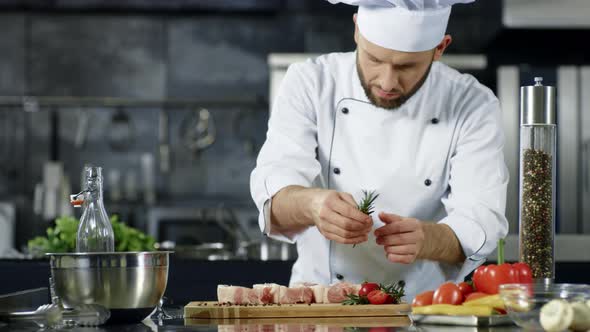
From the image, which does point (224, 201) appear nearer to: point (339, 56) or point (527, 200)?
point (339, 56)

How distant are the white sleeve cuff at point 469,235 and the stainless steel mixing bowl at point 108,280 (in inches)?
33.4

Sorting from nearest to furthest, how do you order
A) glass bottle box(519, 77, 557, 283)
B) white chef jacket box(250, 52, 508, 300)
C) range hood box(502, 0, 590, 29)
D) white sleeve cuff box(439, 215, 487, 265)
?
glass bottle box(519, 77, 557, 283) → white sleeve cuff box(439, 215, 487, 265) → white chef jacket box(250, 52, 508, 300) → range hood box(502, 0, 590, 29)

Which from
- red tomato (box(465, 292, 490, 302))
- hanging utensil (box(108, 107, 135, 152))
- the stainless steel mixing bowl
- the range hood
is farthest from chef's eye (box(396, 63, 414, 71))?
hanging utensil (box(108, 107, 135, 152))

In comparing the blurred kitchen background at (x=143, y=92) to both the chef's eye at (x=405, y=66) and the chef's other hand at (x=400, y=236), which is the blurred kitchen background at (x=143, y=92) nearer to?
the chef's eye at (x=405, y=66)

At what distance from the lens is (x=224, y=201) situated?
6.13m

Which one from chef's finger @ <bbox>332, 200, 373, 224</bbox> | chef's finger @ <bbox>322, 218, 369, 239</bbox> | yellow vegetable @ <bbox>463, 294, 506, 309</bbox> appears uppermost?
chef's finger @ <bbox>332, 200, 373, 224</bbox>

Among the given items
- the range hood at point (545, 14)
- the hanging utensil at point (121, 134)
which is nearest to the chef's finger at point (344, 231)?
the range hood at point (545, 14)

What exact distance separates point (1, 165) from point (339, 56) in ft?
13.5

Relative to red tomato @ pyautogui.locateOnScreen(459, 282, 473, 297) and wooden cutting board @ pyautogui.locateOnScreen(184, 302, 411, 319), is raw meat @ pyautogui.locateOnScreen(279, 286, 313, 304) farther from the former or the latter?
red tomato @ pyautogui.locateOnScreen(459, 282, 473, 297)

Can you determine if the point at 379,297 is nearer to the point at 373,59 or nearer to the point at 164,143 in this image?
the point at 373,59

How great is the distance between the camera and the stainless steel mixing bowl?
1.64m

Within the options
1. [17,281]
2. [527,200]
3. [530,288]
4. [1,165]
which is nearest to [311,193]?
[527,200]

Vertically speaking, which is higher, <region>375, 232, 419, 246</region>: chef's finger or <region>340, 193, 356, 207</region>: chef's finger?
<region>340, 193, 356, 207</region>: chef's finger

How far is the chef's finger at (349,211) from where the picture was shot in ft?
6.42
